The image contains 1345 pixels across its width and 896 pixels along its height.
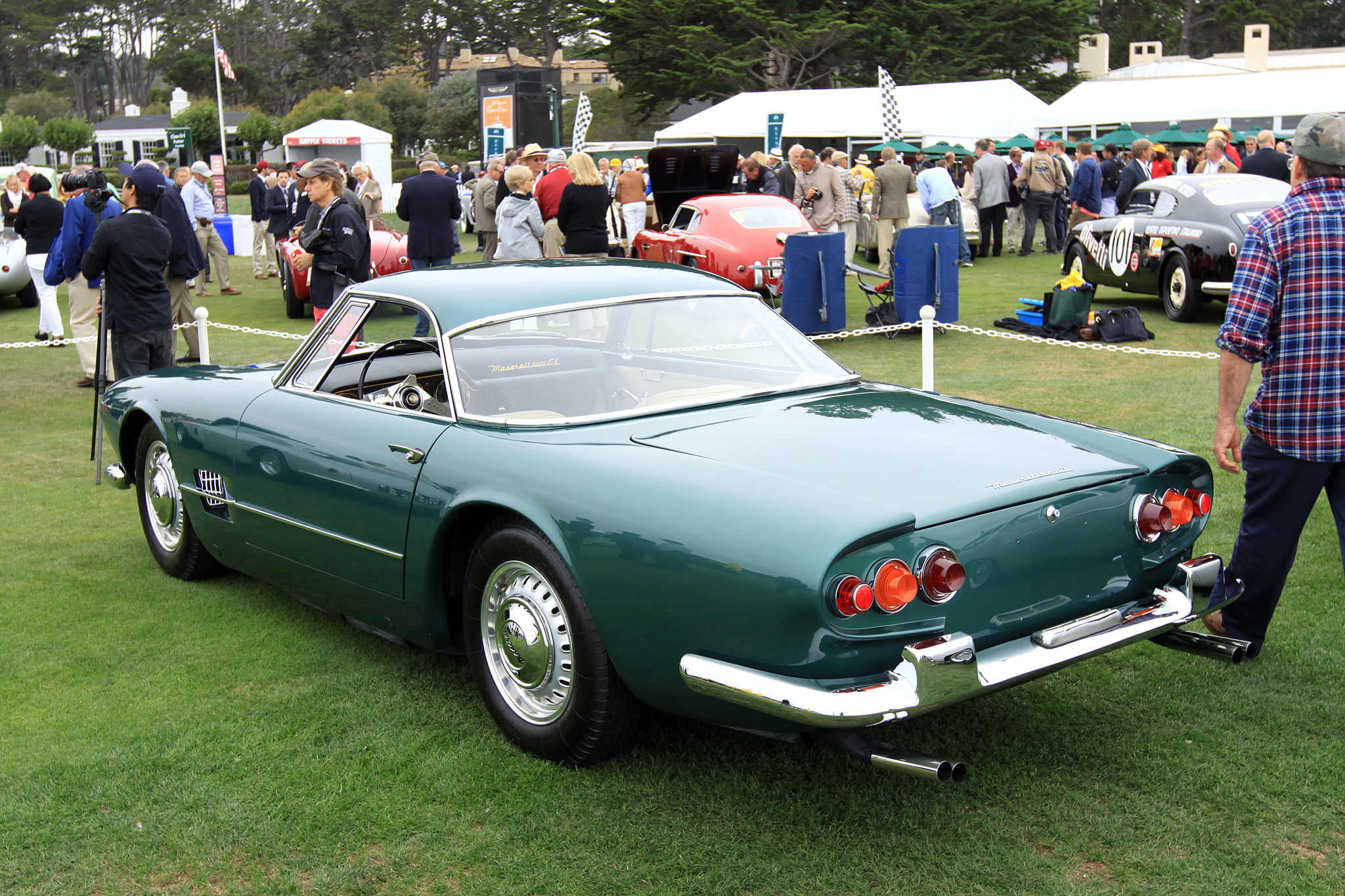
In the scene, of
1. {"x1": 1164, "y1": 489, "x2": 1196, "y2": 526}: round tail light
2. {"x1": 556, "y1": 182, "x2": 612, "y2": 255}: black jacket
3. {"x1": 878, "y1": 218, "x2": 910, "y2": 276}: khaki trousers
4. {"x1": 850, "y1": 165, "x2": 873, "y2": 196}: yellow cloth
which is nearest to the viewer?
{"x1": 1164, "y1": 489, "x2": 1196, "y2": 526}: round tail light

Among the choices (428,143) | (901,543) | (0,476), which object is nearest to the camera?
(901,543)

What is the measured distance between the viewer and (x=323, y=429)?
4.23 meters

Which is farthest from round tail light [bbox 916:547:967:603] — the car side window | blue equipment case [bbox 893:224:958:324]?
the car side window

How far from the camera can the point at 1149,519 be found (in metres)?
3.35

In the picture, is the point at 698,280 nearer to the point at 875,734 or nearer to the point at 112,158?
the point at 875,734

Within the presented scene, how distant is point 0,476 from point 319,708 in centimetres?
480

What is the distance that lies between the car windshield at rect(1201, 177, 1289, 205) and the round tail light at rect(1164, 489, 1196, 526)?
10.0m

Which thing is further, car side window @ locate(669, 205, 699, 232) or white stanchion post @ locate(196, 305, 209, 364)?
car side window @ locate(669, 205, 699, 232)

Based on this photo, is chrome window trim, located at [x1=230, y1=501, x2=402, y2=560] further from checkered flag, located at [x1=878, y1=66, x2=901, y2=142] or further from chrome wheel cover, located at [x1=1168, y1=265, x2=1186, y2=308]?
checkered flag, located at [x1=878, y1=66, x2=901, y2=142]

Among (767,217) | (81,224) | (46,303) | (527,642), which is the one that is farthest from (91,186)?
(767,217)

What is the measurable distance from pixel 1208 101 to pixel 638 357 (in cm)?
3484

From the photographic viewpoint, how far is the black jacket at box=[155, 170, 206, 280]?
10.2 meters

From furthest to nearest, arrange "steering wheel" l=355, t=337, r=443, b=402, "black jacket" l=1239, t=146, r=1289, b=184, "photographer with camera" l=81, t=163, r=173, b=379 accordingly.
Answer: "black jacket" l=1239, t=146, r=1289, b=184 < "photographer with camera" l=81, t=163, r=173, b=379 < "steering wheel" l=355, t=337, r=443, b=402

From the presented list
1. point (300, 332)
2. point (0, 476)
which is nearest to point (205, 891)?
point (0, 476)
